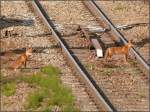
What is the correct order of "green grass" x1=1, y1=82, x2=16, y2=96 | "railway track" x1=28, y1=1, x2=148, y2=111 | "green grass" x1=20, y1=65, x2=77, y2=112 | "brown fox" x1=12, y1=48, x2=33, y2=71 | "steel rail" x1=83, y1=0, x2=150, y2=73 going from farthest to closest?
"steel rail" x1=83, y1=0, x2=150, y2=73, "brown fox" x1=12, y1=48, x2=33, y2=71, "green grass" x1=1, y1=82, x2=16, y2=96, "railway track" x1=28, y1=1, x2=148, y2=111, "green grass" x1=20, y1=65, x2=77, y2=112

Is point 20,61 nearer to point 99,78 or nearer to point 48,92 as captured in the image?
point 48,92

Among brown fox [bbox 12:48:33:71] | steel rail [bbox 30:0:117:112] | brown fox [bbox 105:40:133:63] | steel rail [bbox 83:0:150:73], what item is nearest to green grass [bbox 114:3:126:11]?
steel rail [bbox 83:0:150:73]

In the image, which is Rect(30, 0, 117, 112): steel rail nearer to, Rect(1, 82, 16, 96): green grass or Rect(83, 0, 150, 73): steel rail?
Rect(83, 0, 150, 73): steel rail

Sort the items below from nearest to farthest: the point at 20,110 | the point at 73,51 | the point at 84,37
→ the point at 20,110 < the point at 73,51 < the point at 84,37

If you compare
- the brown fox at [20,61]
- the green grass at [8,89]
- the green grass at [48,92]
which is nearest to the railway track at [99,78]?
the green grass at [48,92]

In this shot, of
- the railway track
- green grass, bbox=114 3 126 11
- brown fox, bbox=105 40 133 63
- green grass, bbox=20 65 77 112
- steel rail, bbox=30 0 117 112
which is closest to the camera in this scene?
green grass, bbox=20 65 77 112

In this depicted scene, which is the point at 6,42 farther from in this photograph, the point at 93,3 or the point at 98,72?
the point at 93,3

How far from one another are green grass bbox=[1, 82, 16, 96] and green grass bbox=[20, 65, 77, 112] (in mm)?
405

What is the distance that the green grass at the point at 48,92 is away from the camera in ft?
42.7

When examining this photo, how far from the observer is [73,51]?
16672mm

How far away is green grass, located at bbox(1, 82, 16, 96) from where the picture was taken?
44.3 ft

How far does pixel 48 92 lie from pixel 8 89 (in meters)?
0.88

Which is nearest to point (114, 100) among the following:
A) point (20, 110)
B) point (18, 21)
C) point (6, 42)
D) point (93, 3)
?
point (20, 110)

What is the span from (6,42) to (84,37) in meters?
2.29
